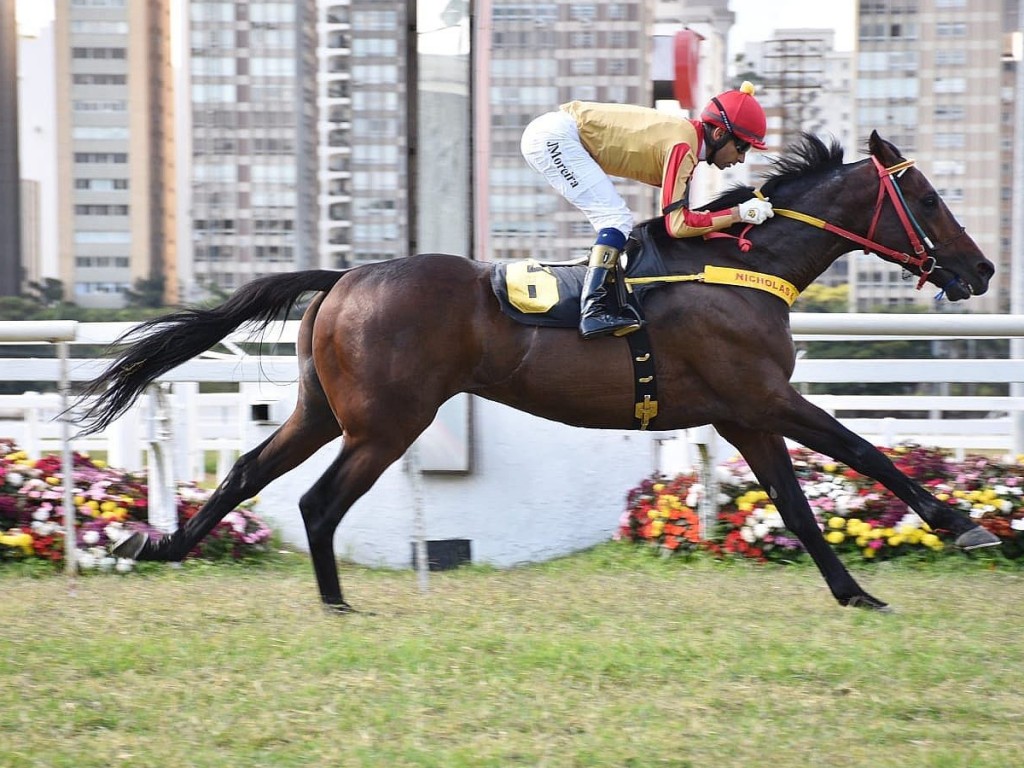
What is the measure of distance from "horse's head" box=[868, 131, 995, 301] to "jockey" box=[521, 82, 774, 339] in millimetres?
507

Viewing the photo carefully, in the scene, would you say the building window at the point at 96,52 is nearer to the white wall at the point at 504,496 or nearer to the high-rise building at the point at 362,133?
the high-rise building at the point at 362,133

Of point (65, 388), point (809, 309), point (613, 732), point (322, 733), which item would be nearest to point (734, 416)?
point (613, 732)

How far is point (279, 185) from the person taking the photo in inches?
744

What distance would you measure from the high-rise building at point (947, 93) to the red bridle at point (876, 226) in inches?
443

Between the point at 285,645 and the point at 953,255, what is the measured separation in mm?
3120

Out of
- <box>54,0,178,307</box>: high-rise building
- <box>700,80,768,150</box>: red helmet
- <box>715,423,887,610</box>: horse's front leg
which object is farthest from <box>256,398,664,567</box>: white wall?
<box>54,0,178,307</box>: high-rise building

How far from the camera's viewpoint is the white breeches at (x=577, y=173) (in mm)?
4891

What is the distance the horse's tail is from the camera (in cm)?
510

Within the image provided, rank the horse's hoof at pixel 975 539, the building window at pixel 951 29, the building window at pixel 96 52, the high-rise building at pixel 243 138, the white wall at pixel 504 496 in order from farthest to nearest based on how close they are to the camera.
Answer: the building window at pixel 96 52, the building window at pixel 951 29, the high-rise building at pixel 243 138, the white wall at pixel 504 496, the horse's hoof at pixel 975 539

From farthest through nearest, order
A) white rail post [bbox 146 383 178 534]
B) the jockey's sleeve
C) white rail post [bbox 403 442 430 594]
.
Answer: white rail post [bbox 146 383 178 534] < white rail post [bbox 403 442 430 594] < the jockey's sleeve

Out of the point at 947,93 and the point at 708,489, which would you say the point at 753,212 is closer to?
the point at 708,489

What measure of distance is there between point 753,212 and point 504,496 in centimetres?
233

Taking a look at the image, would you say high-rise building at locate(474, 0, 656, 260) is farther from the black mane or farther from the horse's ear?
the horse's ear

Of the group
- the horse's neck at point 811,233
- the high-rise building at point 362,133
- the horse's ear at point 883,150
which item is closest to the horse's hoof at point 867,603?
Answer: the horse's neck at point 811,233
